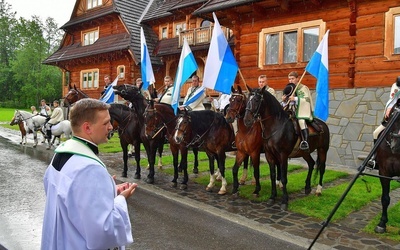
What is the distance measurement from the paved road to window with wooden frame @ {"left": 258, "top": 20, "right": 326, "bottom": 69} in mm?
7934

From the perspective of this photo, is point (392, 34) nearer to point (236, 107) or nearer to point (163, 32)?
point (236, 107)

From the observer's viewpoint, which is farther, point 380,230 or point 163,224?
point 163,224

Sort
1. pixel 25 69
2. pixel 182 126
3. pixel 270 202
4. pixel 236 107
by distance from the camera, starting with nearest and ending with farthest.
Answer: pixel 270 202
pixel 236 107
pixel 182 126
pixel 25 69

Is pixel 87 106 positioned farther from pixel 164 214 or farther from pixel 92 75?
pixel 92 75

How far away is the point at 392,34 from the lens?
10.6 m

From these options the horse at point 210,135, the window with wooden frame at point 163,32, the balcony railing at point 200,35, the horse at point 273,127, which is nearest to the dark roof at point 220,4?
the balcony railing at point 200,35

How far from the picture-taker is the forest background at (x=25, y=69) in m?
59.1

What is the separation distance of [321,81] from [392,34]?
4824 mm

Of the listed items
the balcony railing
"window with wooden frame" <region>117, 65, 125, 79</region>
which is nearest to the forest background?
"window with wooden frame" <region>117, 65, 125, 79</region>

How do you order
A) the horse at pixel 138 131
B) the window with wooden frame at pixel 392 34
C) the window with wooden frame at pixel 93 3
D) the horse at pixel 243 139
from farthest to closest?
the window with wooden frame at pixel 93 3
the window with wooden frame at pixel 392 34
the horse at pixel 138 131
the horse at pixel 243 139

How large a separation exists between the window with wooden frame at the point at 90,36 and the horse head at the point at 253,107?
2469cm

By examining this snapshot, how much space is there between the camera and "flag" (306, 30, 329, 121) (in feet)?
25.5

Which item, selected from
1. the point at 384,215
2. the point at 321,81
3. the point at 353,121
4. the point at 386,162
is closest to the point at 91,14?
the point at 353,121

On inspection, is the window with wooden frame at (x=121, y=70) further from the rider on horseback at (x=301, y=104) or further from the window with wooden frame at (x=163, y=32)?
the rider on horseback at (x=301, y=104)
